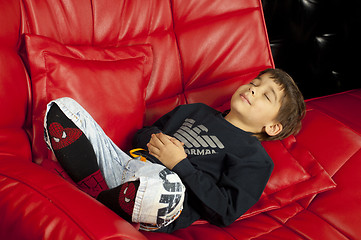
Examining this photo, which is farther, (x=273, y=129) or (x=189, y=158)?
(x=273, y=129)

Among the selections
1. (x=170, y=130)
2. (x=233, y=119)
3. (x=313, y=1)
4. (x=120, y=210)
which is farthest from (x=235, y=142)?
(x=313, y=1)

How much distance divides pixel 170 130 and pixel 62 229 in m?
0.73

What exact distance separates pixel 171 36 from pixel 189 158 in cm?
55

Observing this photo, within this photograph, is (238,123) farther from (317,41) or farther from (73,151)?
(317,41)

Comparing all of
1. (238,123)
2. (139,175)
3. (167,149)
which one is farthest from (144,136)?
(238,123)

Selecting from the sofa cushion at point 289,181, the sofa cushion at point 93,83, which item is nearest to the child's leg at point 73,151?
the sofa cushion at point 93,83

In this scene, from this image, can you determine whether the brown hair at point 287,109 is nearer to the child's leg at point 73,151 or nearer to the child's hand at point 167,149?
the child's hand at point 167,149

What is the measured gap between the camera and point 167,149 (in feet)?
3.87

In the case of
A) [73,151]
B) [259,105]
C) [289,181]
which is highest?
[73,151]

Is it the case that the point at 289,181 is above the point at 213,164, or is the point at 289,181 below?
below

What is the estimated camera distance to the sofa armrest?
0.70 meters

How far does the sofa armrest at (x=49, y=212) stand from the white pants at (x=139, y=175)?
0.55ft

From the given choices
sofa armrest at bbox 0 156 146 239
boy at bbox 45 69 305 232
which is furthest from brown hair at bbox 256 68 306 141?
sofa armrest at bbox 0 156 146 239

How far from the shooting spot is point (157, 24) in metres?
1.48
